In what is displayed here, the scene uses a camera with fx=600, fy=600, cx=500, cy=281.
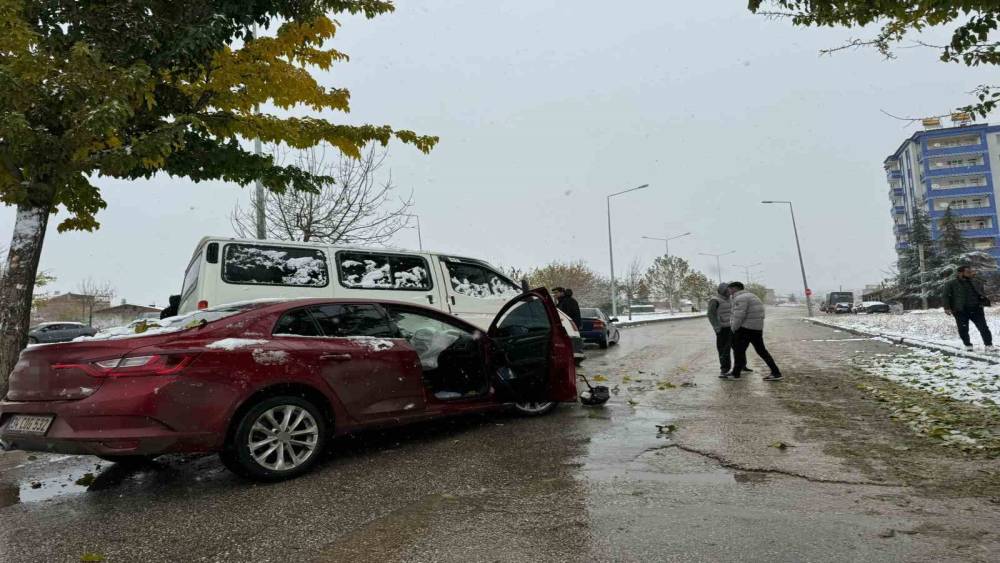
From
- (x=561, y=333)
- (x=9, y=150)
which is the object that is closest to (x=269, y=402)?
(x=561, y=333)

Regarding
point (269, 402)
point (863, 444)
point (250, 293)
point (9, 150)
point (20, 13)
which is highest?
point (20, 13)

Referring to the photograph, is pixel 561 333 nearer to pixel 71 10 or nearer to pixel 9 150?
pixel 9 150

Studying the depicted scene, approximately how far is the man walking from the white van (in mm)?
2663

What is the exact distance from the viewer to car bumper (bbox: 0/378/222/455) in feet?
12.0

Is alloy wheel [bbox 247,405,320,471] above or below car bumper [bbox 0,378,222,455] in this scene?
below

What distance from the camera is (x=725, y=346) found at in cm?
948

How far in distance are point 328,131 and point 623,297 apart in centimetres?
6191

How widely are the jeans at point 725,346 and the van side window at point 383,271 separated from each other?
186 inches

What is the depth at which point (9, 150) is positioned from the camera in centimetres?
598

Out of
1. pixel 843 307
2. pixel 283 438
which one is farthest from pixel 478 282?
pixel 843 307

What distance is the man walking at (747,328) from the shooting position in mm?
8648

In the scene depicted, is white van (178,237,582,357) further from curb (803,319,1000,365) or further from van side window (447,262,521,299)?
curb (803,319,1000,365)

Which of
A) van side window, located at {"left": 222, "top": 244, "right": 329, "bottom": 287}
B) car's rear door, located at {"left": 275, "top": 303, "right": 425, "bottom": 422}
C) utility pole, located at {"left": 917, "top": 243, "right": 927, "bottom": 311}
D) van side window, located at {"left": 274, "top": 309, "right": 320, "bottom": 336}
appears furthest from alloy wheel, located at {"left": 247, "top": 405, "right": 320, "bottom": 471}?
utility pole, located at {"left": 917, "top": 243, "right": 927, "bottom": 311}

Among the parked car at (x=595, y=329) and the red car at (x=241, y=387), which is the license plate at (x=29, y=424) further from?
the parked car at (x=595, y=329)
